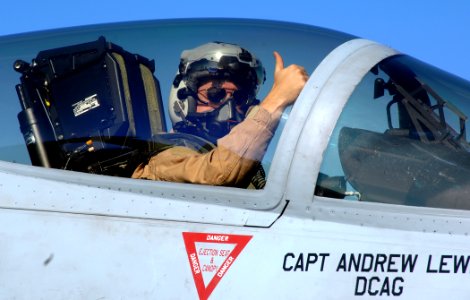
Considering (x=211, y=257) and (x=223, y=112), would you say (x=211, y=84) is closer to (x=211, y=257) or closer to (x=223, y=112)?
(x=223, y=112)

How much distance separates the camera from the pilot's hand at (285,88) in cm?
390

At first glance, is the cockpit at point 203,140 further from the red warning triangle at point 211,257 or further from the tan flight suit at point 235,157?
the red warning triangle at point 211,257

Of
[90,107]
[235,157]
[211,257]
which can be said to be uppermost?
[90,107]

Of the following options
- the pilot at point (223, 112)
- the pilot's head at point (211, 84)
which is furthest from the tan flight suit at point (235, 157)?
the pilot's head at point (211, 84)

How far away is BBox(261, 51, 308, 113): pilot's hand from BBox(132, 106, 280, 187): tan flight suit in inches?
1.8

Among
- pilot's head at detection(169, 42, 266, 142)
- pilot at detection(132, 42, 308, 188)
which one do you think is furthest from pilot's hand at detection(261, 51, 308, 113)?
pilot's head at detection(169, 42, 266, 142)

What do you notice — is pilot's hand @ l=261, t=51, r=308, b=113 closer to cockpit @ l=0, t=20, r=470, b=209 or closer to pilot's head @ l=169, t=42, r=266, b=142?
cockpit @ l=0, t=20, r=470, b=209

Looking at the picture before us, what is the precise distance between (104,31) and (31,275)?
1.62 m

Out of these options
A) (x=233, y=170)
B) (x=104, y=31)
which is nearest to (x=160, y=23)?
(x=104, y=31)

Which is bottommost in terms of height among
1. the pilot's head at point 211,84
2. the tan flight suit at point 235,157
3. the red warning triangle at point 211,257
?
the red warning triangle at point 211,257

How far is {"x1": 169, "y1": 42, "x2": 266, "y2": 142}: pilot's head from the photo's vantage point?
423 centimetres

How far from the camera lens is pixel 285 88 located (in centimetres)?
395

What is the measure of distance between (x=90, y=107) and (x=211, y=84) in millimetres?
639

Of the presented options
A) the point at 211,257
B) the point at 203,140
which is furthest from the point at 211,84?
the point at 211,257
